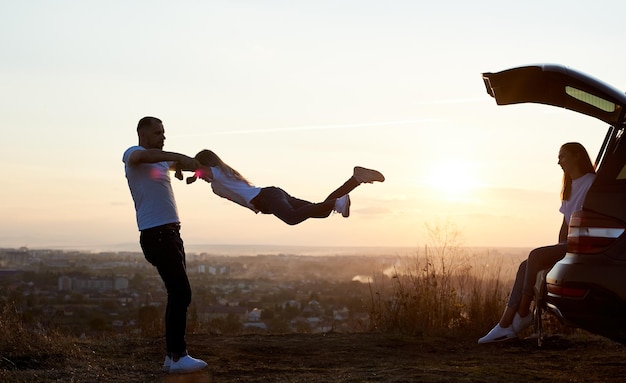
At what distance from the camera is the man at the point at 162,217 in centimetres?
657

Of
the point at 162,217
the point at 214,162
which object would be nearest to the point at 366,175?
the point at 214,162

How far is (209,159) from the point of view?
7.43 meters

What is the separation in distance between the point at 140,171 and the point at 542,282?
12.4 ft

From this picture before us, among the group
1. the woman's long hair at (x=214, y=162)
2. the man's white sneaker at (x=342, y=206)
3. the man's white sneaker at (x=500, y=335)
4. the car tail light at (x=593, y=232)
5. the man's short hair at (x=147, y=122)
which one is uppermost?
the man's short hair at (x=147, y=122)

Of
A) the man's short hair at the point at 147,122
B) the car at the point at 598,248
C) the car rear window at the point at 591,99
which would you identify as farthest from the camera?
the man's short hair at the point at 147,122

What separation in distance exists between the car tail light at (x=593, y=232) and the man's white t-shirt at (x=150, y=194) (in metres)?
3.18

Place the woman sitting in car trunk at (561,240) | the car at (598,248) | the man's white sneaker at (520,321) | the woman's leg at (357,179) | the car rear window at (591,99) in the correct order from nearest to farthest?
the car at (598,248) < the car rear window at (591,99) < the woman's leg at (357,179) < the woman sitting in car trunk at (561,240) < the man's white sneaker at (520,321)

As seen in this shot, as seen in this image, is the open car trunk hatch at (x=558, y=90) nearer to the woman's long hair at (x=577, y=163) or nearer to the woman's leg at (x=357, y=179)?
the woman's long hair at (x=577, y=163)

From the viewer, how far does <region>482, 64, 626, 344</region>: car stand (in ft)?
17.5

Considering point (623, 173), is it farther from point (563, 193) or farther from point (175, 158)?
point (175, 158)

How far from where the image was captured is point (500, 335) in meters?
8.77

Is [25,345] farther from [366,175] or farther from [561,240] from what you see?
[561,240]

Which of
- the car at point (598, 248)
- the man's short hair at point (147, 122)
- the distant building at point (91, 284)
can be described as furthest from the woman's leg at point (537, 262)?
the distant building at point (91, 284)

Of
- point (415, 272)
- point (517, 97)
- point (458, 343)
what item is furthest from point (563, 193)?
point (415, 272)
